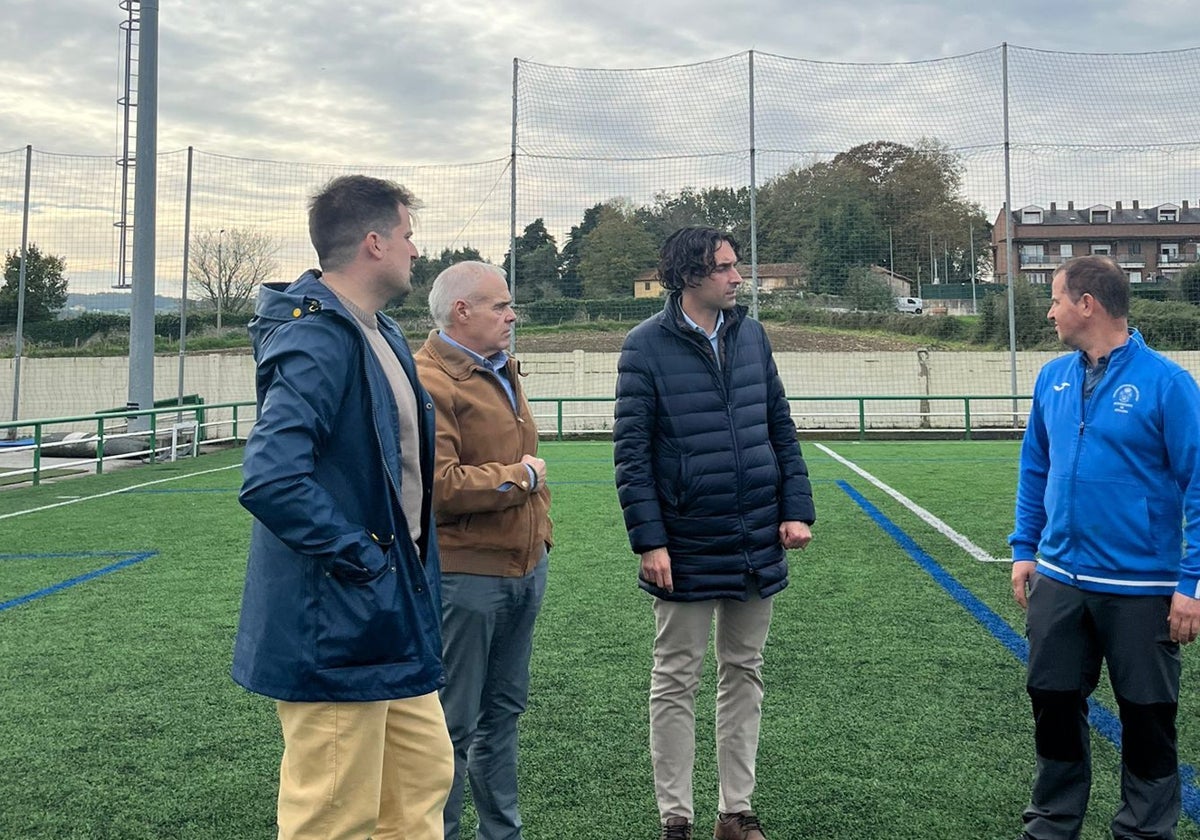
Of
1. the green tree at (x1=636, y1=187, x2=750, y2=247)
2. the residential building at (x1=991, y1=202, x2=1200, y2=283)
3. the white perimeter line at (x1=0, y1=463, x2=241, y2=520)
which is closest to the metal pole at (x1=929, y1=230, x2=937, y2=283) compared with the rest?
the residential building at (x1=991, y1=202, x2=1200, y2=283)

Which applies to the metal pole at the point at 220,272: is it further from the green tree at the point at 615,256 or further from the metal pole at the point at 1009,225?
the metal pole at the point at 1009,225

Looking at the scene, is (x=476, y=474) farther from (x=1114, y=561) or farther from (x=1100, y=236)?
(x=1100, y=236)

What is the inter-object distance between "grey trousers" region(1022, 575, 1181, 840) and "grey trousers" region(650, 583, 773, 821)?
0.77 m

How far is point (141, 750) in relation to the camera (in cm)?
358

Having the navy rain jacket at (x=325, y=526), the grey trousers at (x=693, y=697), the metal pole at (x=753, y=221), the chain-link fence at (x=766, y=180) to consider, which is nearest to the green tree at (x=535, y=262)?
the chain-link fence at (x=766, y=180)

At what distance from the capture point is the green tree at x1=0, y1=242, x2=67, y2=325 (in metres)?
16.7

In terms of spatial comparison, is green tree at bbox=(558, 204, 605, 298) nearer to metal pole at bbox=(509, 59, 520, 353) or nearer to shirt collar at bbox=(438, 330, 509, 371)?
metal pole at bbox=(509, 59, 520, 353)

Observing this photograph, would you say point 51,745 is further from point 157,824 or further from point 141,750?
point 157,824

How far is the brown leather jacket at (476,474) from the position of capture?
100 inches

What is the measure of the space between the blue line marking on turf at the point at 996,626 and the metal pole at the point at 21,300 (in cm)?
1427

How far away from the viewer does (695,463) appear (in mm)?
2918

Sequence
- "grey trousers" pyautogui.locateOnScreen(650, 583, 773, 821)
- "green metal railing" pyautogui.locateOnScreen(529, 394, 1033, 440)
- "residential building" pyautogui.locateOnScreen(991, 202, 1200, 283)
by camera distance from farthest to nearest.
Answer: "green metal railing" pyautogui.locateOnScreen(529, 394, 1033, 440)
"residential building" pyautogui.locateOnScreen(991, 202, 1200, 283)
"grey trousers" pyautogui.locateOnScreen(650, 583, 773, 821)

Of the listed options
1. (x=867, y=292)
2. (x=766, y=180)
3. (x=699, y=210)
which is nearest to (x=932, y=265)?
(x=867, y=292)

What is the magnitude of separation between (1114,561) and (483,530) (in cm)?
163
